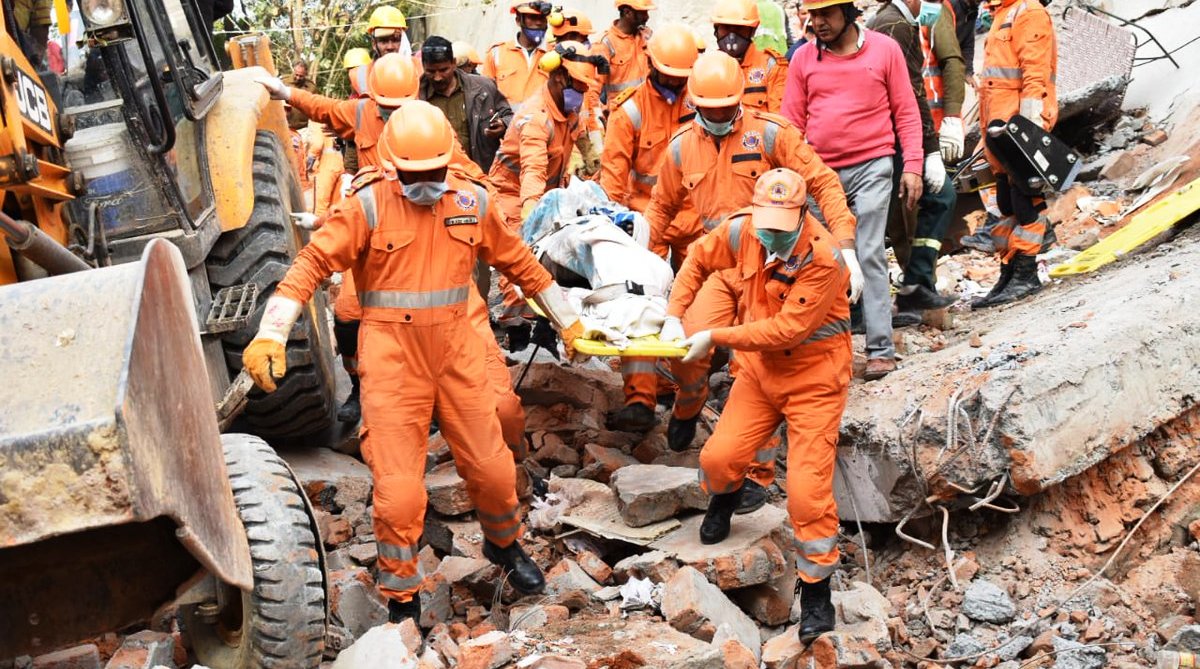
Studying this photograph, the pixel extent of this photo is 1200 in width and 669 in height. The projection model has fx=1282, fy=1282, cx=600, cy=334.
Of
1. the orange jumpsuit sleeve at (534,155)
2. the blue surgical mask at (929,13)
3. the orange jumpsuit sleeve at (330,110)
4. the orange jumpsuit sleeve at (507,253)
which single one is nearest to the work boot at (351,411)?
the orange jumpsuit sleeve at (534,155)

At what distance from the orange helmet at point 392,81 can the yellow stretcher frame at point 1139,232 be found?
3844 millimetres

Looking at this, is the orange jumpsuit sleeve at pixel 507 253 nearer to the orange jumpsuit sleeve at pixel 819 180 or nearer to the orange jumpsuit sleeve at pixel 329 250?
the orange jumpsuit sleeve at pixel 329 250

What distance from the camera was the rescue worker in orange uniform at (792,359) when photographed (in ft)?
15.3

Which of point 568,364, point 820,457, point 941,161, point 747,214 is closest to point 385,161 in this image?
point 747,214

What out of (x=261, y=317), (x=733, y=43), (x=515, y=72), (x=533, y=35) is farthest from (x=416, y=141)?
(x=515, y=72)

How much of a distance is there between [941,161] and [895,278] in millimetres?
1878

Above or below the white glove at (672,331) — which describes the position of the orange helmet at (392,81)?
above

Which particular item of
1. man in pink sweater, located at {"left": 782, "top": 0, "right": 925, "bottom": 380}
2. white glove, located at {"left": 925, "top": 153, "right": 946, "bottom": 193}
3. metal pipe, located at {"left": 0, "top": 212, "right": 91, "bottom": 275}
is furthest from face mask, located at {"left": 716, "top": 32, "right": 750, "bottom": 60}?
metal pipe, located at {"left": 0, "top": 212, "right": 91, "bottom": 275}

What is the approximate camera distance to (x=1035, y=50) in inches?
278

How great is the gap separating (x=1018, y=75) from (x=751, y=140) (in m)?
2.30

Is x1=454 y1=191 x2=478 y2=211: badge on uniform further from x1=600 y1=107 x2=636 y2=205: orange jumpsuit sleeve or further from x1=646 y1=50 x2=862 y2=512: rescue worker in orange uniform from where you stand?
x1=600 y1=107 x2=636 y2=205: orange jumpsuit sleeve

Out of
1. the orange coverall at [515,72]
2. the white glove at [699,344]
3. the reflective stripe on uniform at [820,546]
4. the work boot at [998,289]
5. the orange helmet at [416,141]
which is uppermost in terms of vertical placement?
the orange helmet at [416,141]

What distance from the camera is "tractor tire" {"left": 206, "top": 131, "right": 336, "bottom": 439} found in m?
5.35

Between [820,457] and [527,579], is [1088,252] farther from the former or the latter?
[527,579]
